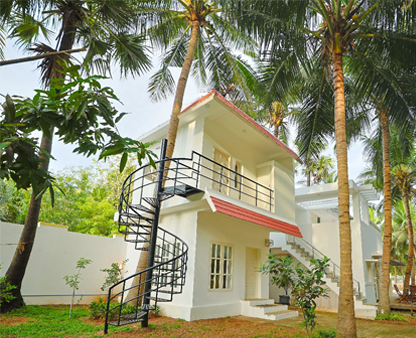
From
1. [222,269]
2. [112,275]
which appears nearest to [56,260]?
[112,275]

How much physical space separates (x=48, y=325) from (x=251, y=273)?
23.3ft

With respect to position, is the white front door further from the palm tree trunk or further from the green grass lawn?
the green grass lawn

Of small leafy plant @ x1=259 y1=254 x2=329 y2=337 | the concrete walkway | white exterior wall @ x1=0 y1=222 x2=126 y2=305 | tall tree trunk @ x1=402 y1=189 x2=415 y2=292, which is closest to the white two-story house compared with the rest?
the concrete walkway

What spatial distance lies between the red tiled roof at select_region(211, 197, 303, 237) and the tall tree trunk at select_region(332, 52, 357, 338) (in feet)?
8.73

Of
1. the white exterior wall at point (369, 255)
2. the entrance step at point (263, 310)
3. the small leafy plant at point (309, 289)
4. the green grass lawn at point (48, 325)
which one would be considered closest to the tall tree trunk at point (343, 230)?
the small leafy plant at point (309, 289)

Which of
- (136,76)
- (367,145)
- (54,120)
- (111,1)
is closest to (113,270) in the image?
(136,76)

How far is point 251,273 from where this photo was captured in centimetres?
1172

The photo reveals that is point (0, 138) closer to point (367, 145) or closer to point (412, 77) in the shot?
point (412, 77)

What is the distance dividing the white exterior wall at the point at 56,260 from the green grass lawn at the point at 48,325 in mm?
1115

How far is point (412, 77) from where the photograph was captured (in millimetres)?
9242

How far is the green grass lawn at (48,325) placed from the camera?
20.6ft

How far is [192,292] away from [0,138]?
7.28 metres

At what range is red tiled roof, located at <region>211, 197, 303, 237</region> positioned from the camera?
27.5 ft

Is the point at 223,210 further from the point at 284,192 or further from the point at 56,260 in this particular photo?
the point at 56,260
